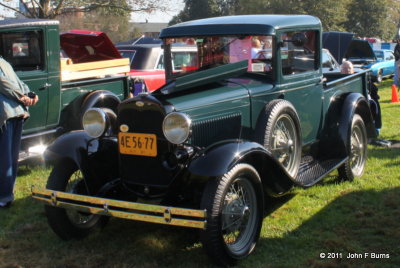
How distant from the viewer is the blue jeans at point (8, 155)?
16.0 ft

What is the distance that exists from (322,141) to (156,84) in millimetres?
4286

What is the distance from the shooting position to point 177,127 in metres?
3.60

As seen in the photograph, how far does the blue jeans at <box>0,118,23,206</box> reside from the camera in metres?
4.86

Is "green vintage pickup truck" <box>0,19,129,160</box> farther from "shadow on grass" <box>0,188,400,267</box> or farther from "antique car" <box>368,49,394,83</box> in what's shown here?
"antique car" <box>368,49,394,83</box>

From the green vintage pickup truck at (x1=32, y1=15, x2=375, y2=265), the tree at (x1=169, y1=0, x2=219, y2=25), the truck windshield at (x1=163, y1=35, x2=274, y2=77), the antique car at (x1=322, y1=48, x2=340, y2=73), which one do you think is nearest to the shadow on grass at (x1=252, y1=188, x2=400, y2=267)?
the green vintage pickup truck at (x1=32, y1=15, x2=375, y2=265)

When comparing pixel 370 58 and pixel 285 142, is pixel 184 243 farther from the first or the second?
pixel 370 58

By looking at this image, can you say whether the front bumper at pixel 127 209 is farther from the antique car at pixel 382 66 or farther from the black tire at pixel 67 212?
the antique car at pixel 382 66

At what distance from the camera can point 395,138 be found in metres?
8.06

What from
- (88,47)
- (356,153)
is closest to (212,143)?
(356,153)

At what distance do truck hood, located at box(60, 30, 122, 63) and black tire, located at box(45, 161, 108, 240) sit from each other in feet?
14.2

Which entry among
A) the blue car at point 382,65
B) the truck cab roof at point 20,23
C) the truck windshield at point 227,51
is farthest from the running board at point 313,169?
the blue car at point 382,65

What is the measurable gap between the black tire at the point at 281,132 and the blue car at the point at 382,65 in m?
14.0

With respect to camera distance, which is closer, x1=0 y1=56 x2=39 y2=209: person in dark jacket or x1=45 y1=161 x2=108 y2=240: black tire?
x1=45 y1=161 x2=108 y2=240: black tire

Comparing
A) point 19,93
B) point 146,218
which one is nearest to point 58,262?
point 146,218
